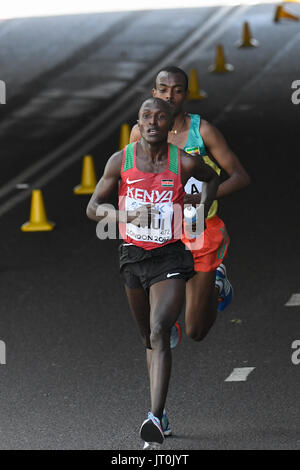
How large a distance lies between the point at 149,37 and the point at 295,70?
4.90 metres

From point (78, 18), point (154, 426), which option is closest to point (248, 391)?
point (154, 426)

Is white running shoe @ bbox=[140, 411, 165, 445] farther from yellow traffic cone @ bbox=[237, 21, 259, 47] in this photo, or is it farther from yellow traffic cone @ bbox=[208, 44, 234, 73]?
yellow traffic cone @ bbox=[237, 21, 259, 47]

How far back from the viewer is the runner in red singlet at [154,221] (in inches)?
290

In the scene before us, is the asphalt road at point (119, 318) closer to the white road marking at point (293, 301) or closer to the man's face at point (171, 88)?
the white road marking at point (293, 301)

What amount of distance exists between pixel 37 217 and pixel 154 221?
7035 mm

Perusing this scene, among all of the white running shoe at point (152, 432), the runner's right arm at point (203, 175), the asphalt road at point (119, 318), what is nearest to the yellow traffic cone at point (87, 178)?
the asphalt road at point (119, 318)

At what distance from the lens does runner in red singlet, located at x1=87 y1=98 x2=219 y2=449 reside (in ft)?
24.2

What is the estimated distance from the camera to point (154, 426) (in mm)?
7023

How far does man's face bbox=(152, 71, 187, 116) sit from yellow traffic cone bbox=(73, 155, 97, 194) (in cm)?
777

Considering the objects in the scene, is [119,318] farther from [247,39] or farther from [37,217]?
[247,39]

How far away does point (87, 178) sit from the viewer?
16.0m

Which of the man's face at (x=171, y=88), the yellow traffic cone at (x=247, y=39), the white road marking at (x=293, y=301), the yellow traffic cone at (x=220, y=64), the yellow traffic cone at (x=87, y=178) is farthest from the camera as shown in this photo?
the yellow traffic cone at (x=247, y=39)

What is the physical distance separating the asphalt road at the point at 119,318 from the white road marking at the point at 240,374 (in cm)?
5

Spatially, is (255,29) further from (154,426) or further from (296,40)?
(154,426)
